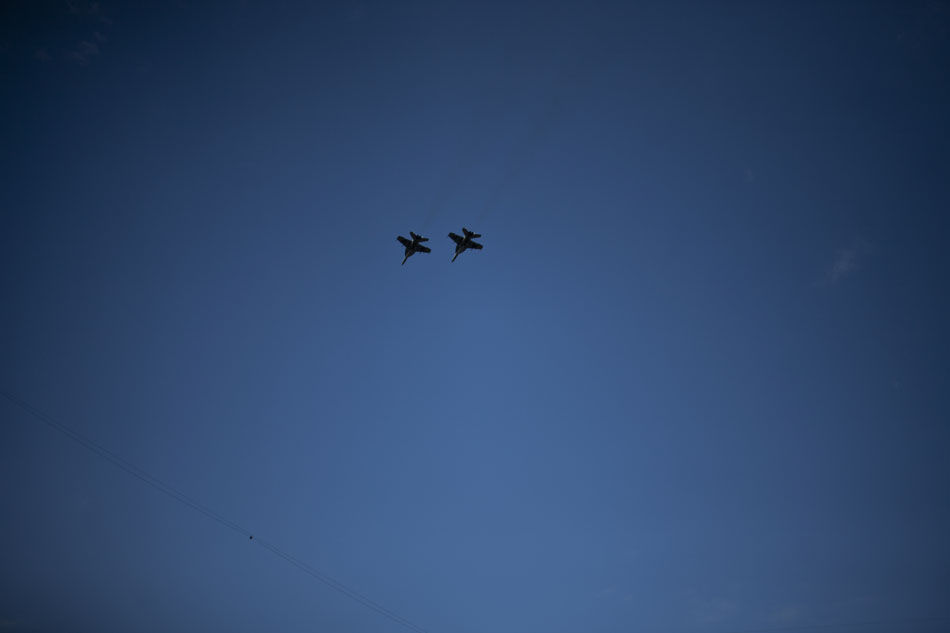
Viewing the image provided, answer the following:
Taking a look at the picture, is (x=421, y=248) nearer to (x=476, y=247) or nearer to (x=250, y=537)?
(x=476, y=247)

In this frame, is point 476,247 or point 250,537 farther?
point 476,247

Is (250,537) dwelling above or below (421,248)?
below

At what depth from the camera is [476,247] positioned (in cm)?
5003

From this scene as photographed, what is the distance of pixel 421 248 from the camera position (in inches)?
1983

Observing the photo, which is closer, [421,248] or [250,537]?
[250,537]

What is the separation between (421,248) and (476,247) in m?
6.45

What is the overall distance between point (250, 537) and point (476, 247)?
123ft

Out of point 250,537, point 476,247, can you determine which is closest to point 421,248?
point 476,247

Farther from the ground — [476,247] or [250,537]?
[476,247]

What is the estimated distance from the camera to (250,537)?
135 feet

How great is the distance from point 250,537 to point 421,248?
34077mm
